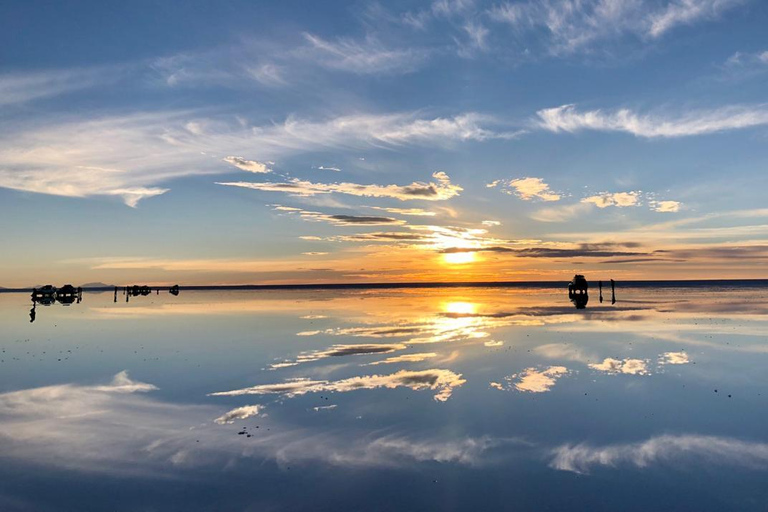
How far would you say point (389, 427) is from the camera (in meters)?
→ 17.6

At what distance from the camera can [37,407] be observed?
69.1 ft

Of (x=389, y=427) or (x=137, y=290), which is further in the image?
(x=137, y=290)

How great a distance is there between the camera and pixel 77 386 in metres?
24.8

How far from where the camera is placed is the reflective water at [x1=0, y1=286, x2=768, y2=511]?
12.9 metres

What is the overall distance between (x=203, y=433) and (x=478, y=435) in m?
9.43

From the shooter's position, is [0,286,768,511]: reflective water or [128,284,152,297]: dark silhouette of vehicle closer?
[0,286,768,511]: reflective water

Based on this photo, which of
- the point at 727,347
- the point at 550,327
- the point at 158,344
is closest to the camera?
the point at 727,347

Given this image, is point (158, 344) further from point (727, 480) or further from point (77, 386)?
point (727, 480)

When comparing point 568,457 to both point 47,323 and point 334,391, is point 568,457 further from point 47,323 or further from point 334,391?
point 47,323

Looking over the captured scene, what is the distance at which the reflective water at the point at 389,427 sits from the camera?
12891 millimetres

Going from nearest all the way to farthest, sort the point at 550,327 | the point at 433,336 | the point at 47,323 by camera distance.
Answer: the point at 433,336 → the point at 550,327 → the point at 47,323

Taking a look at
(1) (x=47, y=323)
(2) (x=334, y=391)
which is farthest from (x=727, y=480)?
(1) (x=47, y=323)

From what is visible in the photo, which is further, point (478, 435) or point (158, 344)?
point (158, 344)

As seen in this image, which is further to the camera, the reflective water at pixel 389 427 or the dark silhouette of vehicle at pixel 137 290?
the dark silhouette of vehicle at pixel 137 290
